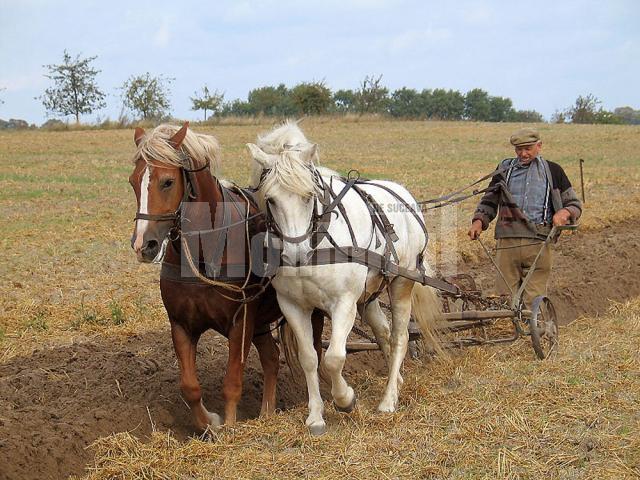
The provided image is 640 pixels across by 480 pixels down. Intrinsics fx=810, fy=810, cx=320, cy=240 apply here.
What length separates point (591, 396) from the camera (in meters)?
5.39

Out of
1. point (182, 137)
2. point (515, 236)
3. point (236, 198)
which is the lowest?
point (515, 236)

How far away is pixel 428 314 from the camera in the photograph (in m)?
6.59

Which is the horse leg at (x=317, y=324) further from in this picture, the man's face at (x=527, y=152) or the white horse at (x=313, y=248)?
the man's face at (x=527, y=152)

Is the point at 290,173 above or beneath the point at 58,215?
above

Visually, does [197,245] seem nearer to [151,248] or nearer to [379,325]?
[151,248]

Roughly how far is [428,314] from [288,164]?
2.39m

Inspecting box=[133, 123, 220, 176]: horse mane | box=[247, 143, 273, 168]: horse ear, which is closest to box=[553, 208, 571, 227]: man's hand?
box=[247, 143, 273, 168]: horse ear

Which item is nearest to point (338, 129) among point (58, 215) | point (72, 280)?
point (58, 215)

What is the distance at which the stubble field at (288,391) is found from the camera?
14.6ft

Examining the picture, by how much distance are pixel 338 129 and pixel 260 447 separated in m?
34.3

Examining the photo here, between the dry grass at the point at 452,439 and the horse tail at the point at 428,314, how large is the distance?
442 mm

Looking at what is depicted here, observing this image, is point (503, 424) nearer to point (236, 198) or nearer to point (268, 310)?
point (268, 310)

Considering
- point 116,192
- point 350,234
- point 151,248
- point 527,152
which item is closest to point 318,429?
point 350,234

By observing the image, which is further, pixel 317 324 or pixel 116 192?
pixel 116 192
